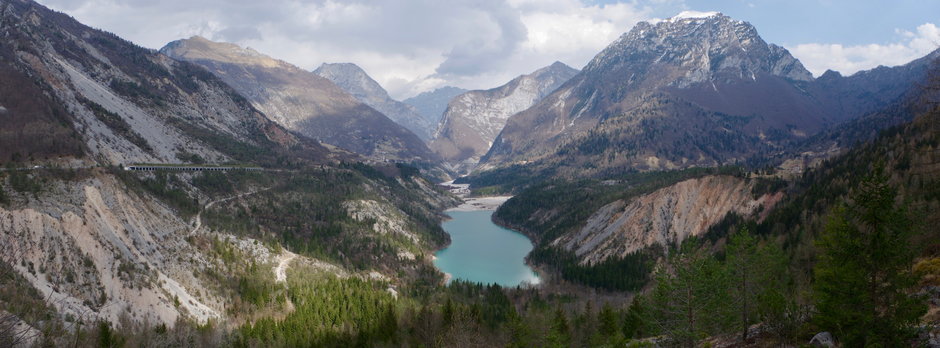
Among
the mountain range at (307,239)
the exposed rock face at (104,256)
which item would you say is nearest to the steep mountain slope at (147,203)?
the exposed rock face at (104,256)

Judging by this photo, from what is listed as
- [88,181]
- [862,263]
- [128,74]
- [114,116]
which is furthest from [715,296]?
[128,74]

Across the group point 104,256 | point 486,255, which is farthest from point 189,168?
point 486,255

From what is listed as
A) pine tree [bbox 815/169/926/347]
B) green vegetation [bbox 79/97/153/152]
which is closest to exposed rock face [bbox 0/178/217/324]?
pine tree [bbox 815/169/926/347]

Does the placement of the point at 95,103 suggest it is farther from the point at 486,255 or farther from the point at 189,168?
the point at 486,255

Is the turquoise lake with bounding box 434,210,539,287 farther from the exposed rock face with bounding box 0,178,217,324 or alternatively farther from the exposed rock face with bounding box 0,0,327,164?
the exposed rock face with bounding box 0,0,327,164

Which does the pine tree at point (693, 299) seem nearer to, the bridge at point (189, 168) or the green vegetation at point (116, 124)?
the bridge at point (189, 168)

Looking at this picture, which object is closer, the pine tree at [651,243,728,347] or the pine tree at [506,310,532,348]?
the pine tree at [651,243,728,347]
